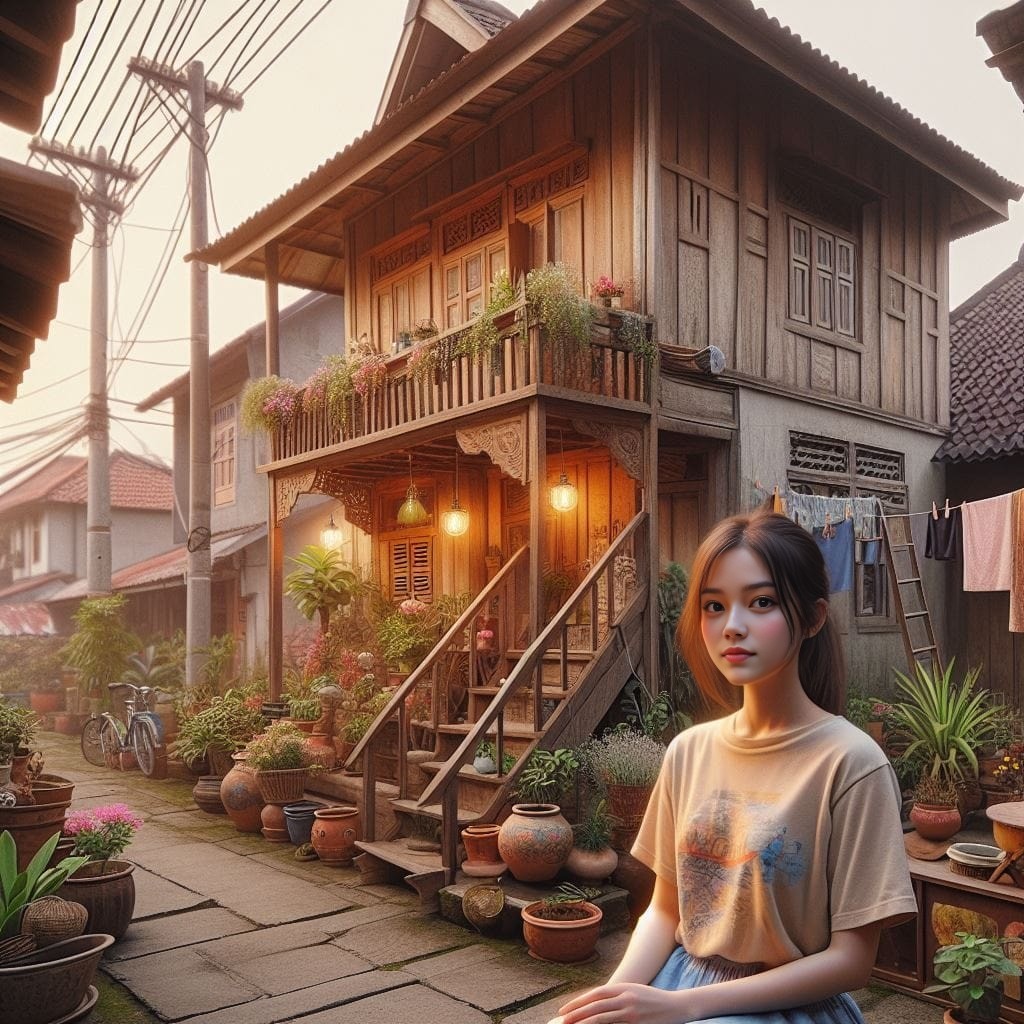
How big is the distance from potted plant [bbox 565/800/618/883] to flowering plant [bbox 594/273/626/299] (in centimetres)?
481

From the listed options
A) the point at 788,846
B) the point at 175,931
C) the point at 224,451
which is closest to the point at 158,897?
the point at 175,931

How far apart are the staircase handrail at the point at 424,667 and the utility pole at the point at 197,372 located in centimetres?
551

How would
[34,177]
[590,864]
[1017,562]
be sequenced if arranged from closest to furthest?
[34,177], [590,864], [1017,562]

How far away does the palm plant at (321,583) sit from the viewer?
13.0 metres

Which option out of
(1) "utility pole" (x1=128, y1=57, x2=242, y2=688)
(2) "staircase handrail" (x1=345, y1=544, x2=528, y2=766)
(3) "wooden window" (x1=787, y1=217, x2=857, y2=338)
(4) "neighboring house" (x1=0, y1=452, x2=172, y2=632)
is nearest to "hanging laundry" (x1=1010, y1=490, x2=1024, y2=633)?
(3) "wooden window" (x1=787, y1=217, x2=857, y2=338)

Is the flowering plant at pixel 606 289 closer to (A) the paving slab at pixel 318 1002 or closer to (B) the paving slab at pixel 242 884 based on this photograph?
(B) the paving slab at pixel 242 884

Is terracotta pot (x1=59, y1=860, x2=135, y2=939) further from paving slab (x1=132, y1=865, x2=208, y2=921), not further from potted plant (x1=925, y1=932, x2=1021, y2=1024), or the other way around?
potted plant (x1=925, y1=932, x2=1021, y2=1024)

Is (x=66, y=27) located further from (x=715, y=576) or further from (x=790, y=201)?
(x=790, y=201)

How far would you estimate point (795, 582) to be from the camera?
209 cm

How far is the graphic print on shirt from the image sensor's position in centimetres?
198

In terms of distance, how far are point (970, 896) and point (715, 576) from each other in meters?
4.63

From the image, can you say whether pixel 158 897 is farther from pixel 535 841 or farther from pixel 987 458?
pixel 987 458

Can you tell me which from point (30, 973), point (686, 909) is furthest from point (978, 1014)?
point (30, 973)

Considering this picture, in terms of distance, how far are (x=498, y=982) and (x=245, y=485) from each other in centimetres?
1554
